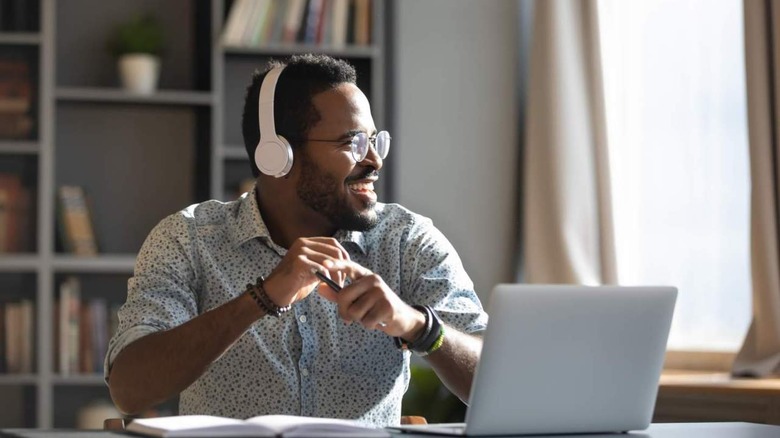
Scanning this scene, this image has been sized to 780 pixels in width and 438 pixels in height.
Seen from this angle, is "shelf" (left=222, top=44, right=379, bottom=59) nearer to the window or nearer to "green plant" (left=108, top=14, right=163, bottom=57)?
"green plant" (left=108, top=14, right=163, bottom=57)

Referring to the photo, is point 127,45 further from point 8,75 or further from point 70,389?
point 70,389

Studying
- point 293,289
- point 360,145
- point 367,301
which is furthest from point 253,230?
point 367,301

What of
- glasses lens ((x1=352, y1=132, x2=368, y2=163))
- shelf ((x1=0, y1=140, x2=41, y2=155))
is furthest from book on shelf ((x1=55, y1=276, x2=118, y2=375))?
glasses lens ((x1=352, y1=132, x2=368, y2=163))

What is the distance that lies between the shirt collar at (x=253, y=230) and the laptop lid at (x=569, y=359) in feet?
2.48

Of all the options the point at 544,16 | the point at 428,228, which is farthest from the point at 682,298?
the point at 428,228

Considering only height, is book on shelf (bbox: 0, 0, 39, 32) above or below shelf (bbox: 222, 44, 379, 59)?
above

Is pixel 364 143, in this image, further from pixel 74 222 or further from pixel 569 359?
pixel 74 222

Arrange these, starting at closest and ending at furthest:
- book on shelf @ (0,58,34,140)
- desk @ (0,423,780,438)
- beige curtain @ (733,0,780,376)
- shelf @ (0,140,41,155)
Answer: desk @ (0,423,780,438)
beige curtain @ (733,0,780,376)
shelf @ (0,140,41,155)
book on shelf @ (0,58,34,140)

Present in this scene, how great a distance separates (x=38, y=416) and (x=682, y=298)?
6.51 ft

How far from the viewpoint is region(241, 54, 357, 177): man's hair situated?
2.22 meters


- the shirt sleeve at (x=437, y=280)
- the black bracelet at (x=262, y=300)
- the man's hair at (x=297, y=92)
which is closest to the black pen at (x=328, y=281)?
the black bracelet at (x=262, y=300)

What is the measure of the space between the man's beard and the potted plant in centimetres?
156

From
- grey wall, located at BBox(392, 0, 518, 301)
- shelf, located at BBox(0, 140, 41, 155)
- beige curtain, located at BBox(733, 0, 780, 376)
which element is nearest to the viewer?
beige curtain, located at BBox(733, 0, 780, 376)

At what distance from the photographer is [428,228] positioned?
225 cm
